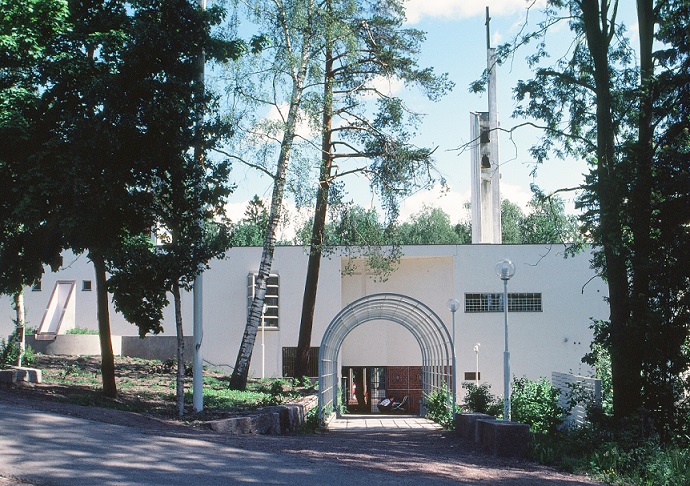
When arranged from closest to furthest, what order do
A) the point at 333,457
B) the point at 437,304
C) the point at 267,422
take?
the point at 333,457 → the point at 267,422 → the point at 437,304

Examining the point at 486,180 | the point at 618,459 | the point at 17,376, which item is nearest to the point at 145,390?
the point at 17,376

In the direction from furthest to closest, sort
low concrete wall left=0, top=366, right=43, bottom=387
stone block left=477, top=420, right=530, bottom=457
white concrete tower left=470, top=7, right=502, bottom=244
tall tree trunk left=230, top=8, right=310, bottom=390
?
1. white concrete tower left=470, top=7, right=502, bottom=244
2. tall tree trunk left=230, top=8, right=310, bottom=390
3. low concrete wall left=0, top=366, right=43, bottom=387
4. stone block left=477, top=420, right=530, bottom=457

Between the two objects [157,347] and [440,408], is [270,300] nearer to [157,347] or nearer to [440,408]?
[157,347]

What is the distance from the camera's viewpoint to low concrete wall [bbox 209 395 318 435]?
11.8 metres

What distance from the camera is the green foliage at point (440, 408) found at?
19500 millimetres

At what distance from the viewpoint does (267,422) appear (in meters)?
13.3

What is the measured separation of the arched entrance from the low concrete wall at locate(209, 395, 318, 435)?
3.32 metres

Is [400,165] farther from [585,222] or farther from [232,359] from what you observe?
[232,359]

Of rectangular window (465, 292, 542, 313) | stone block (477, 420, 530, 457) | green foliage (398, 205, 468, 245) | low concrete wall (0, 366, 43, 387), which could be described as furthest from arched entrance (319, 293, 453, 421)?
green foliage (398, 205, 468, 245)

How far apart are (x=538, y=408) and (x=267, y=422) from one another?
20.8 feet

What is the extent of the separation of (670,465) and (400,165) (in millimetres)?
13146

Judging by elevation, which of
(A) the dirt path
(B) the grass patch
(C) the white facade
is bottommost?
(A) the dirt path

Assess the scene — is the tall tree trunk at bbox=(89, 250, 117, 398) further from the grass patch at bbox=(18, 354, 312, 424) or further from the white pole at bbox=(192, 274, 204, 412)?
the white pole at bbox=(192, 274, 204, 412)

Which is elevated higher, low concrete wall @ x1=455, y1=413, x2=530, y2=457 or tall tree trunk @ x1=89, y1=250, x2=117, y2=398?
tall tree trunk @ x1=89, y1=250, x2=117, y2=398
